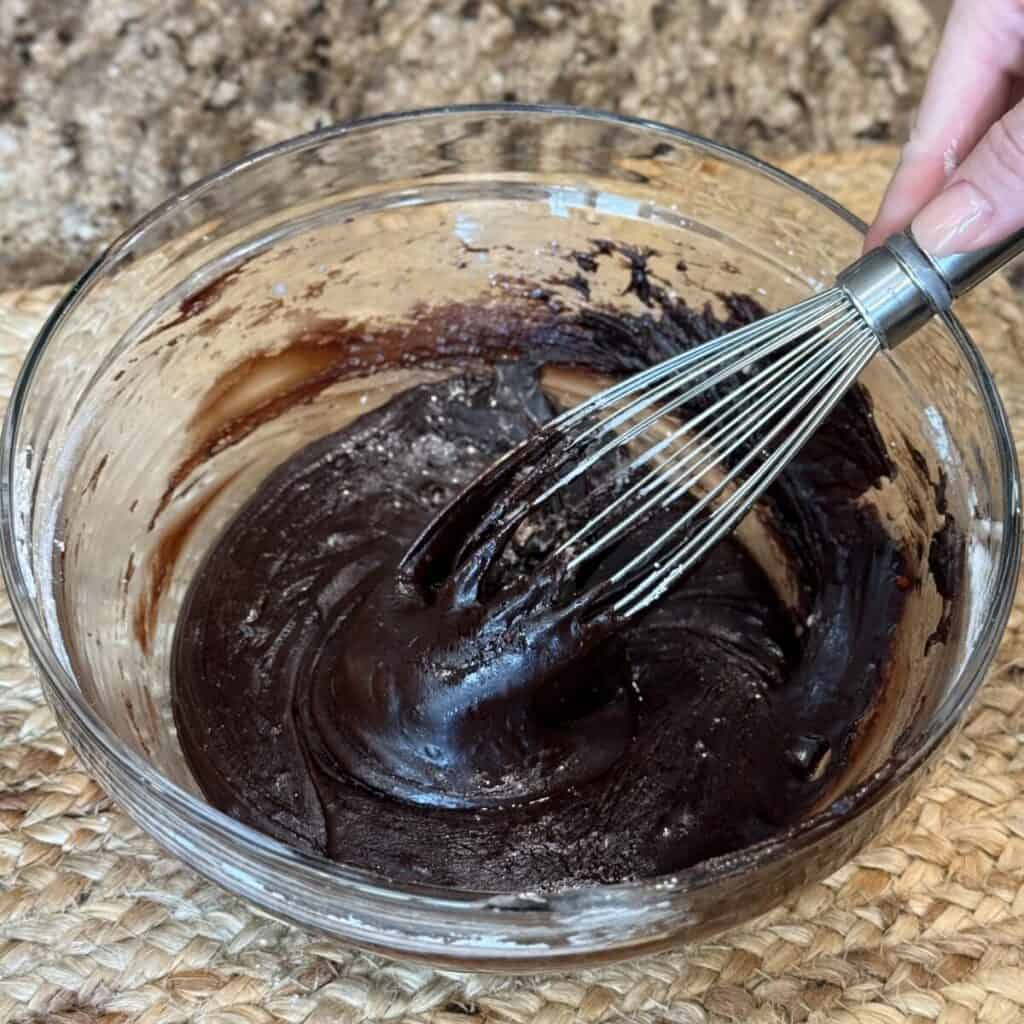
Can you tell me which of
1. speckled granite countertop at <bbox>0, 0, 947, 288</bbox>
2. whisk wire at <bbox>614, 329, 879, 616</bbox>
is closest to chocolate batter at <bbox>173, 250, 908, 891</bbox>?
whisk wire at <bbox>614, 329, 879, 616</bbox>

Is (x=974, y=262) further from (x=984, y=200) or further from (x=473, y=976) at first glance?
(x=473, y=976)

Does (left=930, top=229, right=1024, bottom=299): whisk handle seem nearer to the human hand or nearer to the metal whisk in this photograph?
the metal whisk

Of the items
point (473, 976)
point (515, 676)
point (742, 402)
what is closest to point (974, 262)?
point (742, 402)

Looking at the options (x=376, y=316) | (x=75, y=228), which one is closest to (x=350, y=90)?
(x=75, y=228)

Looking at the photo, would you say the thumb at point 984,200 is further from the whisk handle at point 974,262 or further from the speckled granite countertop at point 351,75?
the speckled granite countertop at point 351,75

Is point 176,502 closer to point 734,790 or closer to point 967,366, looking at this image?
point 734,790

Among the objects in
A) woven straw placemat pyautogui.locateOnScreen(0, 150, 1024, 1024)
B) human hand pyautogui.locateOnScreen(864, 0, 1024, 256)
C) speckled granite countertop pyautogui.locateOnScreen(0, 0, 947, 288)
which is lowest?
woven straw placemat pyautogui.locateOnScreen(0, 150, 1024, 1024)

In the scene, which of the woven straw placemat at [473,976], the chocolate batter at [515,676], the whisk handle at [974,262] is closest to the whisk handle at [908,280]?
the whisk handle at [974,262]
